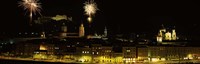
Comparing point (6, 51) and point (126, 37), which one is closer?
point (6, 51)

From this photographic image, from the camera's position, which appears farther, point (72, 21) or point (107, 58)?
point (72, 21)

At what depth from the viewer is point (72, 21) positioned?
145 feet

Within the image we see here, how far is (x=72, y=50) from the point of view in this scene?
29781mm

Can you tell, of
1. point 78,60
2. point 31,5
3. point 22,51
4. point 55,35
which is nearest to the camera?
point 78,60

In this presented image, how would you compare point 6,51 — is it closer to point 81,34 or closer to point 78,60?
point 78,60

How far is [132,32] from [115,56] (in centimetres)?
1309

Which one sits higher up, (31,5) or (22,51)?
(31,5)

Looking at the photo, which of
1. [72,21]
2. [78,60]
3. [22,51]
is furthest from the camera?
[72,21]

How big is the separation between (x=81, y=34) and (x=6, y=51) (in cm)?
1015

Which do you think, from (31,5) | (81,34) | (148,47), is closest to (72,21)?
(81,34)

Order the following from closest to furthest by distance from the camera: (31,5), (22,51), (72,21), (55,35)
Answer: (22,51) → (31,5) → (55,35) → (72,21)

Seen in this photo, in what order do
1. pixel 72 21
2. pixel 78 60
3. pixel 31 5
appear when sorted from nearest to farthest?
pixel 78 60 < pixel 31 5 < pixel 72 21

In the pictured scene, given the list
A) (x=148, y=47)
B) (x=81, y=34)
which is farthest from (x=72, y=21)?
(x=148, y=47)

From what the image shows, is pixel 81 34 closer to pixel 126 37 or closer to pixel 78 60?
pixel 126 37
